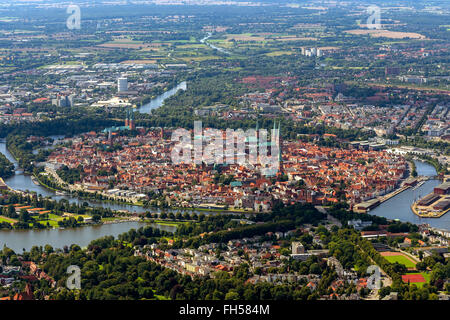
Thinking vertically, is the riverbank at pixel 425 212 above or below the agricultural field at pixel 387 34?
below

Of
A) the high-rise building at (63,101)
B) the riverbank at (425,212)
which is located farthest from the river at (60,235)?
the high-rise building at (63,101)

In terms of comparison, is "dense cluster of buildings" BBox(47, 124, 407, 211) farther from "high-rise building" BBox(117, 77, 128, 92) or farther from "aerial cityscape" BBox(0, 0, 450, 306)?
"high-rise building" BBox(117, 77, 128, 92)

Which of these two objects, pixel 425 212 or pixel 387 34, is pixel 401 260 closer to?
pixel 425 212

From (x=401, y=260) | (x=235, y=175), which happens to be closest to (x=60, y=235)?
(x=235, y=175)

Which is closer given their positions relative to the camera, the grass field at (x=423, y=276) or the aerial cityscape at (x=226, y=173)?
the grass field at (x=423, y=276)

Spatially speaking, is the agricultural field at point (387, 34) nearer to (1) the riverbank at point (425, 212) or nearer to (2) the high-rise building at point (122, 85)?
(2) the high-rise building at point (122, 85)

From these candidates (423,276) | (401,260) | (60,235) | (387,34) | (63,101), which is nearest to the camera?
(423,276)

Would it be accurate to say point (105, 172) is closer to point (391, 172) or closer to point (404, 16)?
point (391, 172)
